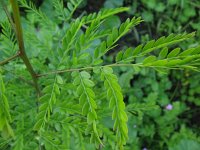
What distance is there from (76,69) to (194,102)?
5.68 ft

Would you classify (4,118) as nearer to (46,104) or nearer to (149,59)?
(46,104)

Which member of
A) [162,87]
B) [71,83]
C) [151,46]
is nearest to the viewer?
[151,46]

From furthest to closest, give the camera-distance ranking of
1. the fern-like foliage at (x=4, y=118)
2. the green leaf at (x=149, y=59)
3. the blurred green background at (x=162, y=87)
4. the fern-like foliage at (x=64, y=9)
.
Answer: the blurred green background at (x=162, y=87), the fern-like foliage at (x=64, y=9), the green leaf at (x=149, y=59), the fern-like foliage at (x=4, y=118)

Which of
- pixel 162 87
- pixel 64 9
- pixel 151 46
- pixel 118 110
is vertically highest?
pixel 64 9

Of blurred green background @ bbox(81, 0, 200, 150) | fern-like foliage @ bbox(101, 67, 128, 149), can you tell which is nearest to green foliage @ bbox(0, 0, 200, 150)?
fern-like foliage @ bbox(101, 67, 128, 149)

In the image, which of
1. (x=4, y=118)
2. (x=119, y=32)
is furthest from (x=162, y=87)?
(x=4, y=118)

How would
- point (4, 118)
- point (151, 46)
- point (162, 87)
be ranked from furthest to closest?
point (162, 87) < point (151, 46) < point (4, 118)

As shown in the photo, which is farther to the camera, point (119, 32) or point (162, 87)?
point (162, 87)

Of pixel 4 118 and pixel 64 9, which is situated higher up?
pixel 64 9

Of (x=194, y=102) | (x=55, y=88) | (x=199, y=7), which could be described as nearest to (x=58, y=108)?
(x=55, y=88)

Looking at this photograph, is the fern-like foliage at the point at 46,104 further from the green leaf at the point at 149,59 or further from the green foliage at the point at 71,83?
the green leaf at the point at 149,59

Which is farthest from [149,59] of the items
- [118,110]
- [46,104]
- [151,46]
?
[46,104]

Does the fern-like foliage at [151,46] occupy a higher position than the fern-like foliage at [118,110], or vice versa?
the fern-like foliage at [151,46]

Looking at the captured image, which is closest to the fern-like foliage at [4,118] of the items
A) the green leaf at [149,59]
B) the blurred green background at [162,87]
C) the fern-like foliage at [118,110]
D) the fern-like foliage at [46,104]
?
the fern-like foliage at [46,104]
